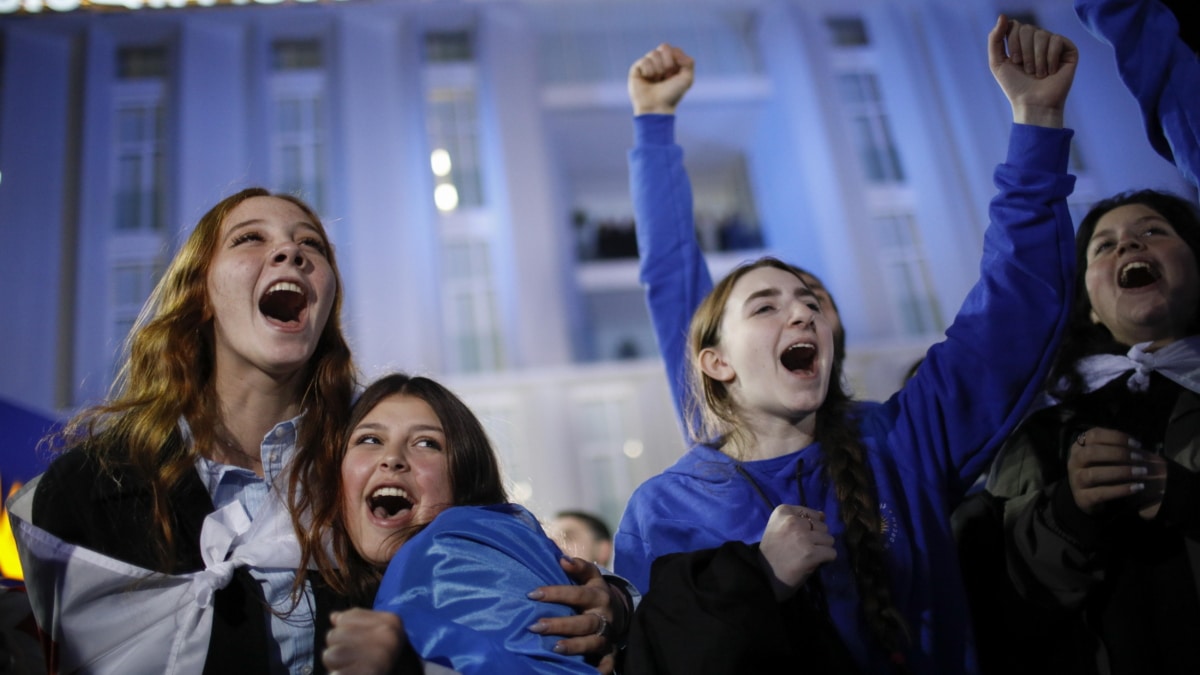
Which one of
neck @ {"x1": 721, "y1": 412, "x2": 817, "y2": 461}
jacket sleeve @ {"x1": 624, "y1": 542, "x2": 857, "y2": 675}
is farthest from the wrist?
jacket sleeve @ {"x1": 624, "y1": 542, "x2": 857, "y2": 675}

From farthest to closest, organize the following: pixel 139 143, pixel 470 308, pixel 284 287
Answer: pixel 470 308 < pixel 139 143 < pixel 284 287

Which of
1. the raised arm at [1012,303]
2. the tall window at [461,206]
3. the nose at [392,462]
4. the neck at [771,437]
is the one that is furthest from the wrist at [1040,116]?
the tall window at [461,206]

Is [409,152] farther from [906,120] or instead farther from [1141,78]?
[1141,78]

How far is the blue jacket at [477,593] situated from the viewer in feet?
4.10

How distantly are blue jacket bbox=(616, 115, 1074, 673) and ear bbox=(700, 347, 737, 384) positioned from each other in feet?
0.66

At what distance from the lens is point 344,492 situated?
165 centimetres

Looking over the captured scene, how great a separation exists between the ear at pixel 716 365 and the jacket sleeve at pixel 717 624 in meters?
0.57

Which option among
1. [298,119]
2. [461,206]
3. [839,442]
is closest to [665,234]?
[839,442]

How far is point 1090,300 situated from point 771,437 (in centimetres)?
76

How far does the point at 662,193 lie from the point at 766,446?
0.81 meters

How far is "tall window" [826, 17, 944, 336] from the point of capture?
31.7 ft

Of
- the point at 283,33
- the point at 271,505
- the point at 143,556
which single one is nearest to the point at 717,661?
the point at 271,505

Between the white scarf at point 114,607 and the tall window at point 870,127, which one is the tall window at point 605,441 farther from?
the white scarf at point 114,607

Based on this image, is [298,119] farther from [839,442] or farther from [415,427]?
[839,442]
